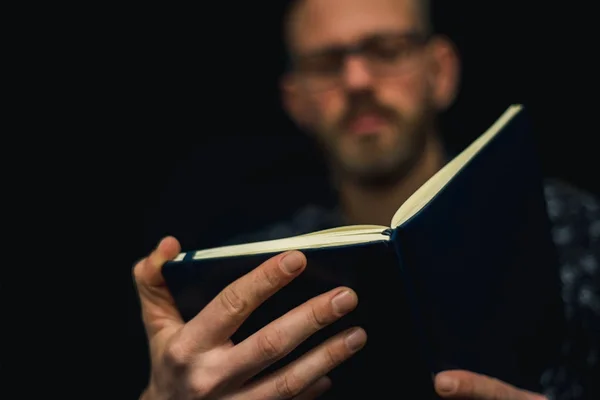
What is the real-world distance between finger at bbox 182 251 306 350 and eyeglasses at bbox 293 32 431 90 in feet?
2.46

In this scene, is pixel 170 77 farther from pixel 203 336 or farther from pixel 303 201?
pixel 203 336

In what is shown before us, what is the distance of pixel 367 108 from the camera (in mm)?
1168

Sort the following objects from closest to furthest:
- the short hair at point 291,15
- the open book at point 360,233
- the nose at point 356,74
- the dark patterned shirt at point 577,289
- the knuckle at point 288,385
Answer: the open book at point 360,233
the knuckle at point 288,385
the dark patterned shirt at point 577,289
the nose at point 356,74
the short hair at point 291,15

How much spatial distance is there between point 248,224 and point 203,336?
3.21 feet

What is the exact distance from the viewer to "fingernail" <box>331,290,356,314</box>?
0.55 metres

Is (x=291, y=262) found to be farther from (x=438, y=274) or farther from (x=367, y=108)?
(x=367, y=108)

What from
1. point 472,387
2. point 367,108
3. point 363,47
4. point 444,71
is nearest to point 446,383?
point 472,387

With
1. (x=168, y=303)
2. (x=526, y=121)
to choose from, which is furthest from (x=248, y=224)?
(x=526, y=121)

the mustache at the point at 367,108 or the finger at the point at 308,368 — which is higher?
the mustache at the point at 367,108

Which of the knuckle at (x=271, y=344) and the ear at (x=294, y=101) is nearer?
the knuckle at (x=271, y=344)

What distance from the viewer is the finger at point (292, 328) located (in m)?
0.56

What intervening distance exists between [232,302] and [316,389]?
Result: 206 millimetres

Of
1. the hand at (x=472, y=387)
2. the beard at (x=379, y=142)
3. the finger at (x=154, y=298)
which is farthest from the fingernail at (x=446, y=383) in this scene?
the beard at (x=379, y=142)

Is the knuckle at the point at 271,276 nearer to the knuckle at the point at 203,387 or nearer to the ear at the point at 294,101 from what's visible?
the knuckle at the point at 203,387
